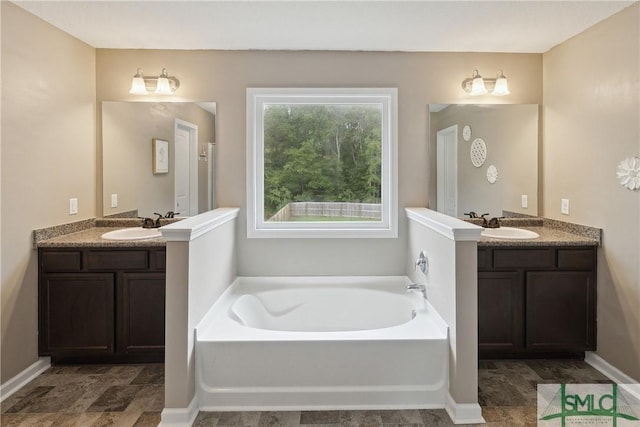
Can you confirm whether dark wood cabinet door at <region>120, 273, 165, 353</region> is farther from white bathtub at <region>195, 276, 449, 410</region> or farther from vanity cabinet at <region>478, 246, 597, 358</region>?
vanity cabinet at <region>478, 246, 597, 358</region>

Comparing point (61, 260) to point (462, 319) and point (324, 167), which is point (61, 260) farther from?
point (462, 319)

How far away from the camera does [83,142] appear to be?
11.3 feet

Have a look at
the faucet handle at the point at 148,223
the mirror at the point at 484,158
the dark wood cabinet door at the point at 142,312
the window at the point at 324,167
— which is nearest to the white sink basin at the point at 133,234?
the faucet handle at the point at 148,223

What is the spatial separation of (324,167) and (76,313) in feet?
6.95

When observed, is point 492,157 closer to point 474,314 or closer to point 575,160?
point 575,160

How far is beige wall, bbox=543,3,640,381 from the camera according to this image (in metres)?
2.70

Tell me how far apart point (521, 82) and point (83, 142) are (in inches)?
139

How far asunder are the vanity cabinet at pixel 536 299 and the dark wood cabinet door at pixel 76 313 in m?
2.56

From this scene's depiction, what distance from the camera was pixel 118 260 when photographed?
2.99m

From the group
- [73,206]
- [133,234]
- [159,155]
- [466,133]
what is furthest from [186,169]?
[466,133]

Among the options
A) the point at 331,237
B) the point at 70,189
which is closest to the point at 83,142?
the point at 70,189

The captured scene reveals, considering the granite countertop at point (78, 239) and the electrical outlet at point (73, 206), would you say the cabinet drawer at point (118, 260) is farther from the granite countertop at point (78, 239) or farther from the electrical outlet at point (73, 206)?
the electrical outlet at point (73, 206)

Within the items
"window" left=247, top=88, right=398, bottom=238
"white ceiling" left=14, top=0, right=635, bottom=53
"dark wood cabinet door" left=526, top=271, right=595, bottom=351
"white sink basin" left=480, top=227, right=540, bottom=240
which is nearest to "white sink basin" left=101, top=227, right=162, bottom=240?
"window" left=247, top=88, right=398, bottom=238

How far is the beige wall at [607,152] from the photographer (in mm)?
2697
